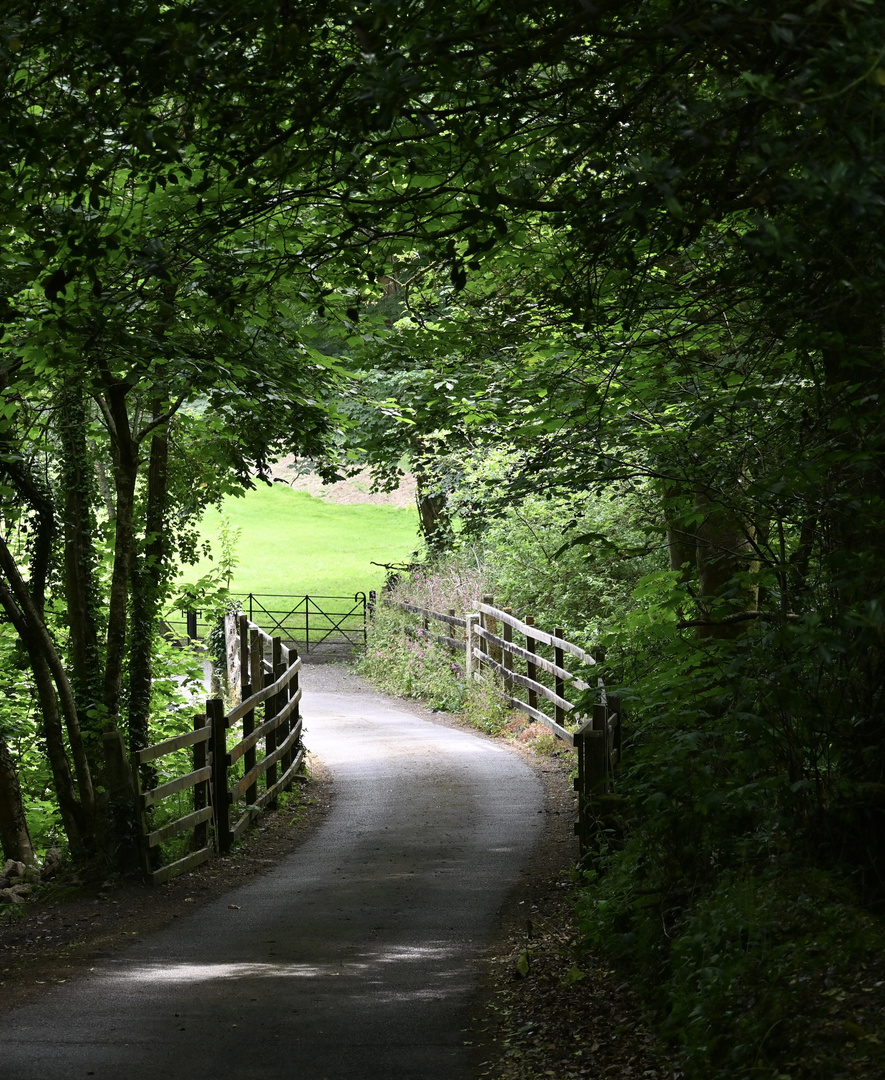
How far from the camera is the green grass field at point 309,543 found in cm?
4409

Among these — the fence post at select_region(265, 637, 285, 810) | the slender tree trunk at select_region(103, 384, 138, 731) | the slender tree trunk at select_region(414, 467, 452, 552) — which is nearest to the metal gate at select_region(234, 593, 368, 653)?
the slender tree trunk at select_region(414, 467, 452, 552)

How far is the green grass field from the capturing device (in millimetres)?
44094

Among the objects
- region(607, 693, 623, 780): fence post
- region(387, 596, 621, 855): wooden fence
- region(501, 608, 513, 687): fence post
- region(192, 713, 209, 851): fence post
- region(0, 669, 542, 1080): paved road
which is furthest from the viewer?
region(501, 608, 513, 687): fence post

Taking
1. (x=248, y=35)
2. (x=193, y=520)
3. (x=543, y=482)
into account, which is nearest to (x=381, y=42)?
(x=248, y=35)

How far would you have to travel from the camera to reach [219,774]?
10.7 metres

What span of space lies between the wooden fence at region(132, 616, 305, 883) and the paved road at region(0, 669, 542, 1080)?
754 mm

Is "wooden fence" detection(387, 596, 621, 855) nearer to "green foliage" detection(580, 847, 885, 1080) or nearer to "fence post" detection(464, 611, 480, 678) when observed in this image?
"fence post" detection(464, 611, 480, 678)

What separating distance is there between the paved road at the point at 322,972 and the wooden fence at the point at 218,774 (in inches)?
29.7

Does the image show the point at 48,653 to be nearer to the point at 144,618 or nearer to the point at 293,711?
the point at 144,618

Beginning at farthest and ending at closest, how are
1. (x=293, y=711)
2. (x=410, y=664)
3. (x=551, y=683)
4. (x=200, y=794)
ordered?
(x=410, y=664) → (x=551, y=683) → (x=293, y=711) → (x=200, y=794)

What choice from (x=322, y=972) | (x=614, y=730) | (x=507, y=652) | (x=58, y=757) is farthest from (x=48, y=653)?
(x=507, y=652)

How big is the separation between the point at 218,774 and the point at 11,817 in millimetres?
1930

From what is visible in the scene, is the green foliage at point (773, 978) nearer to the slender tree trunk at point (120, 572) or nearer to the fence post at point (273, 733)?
the slender tree trunk at point (120, 572)

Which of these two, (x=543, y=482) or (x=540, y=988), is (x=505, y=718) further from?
(x=540, y=988)
